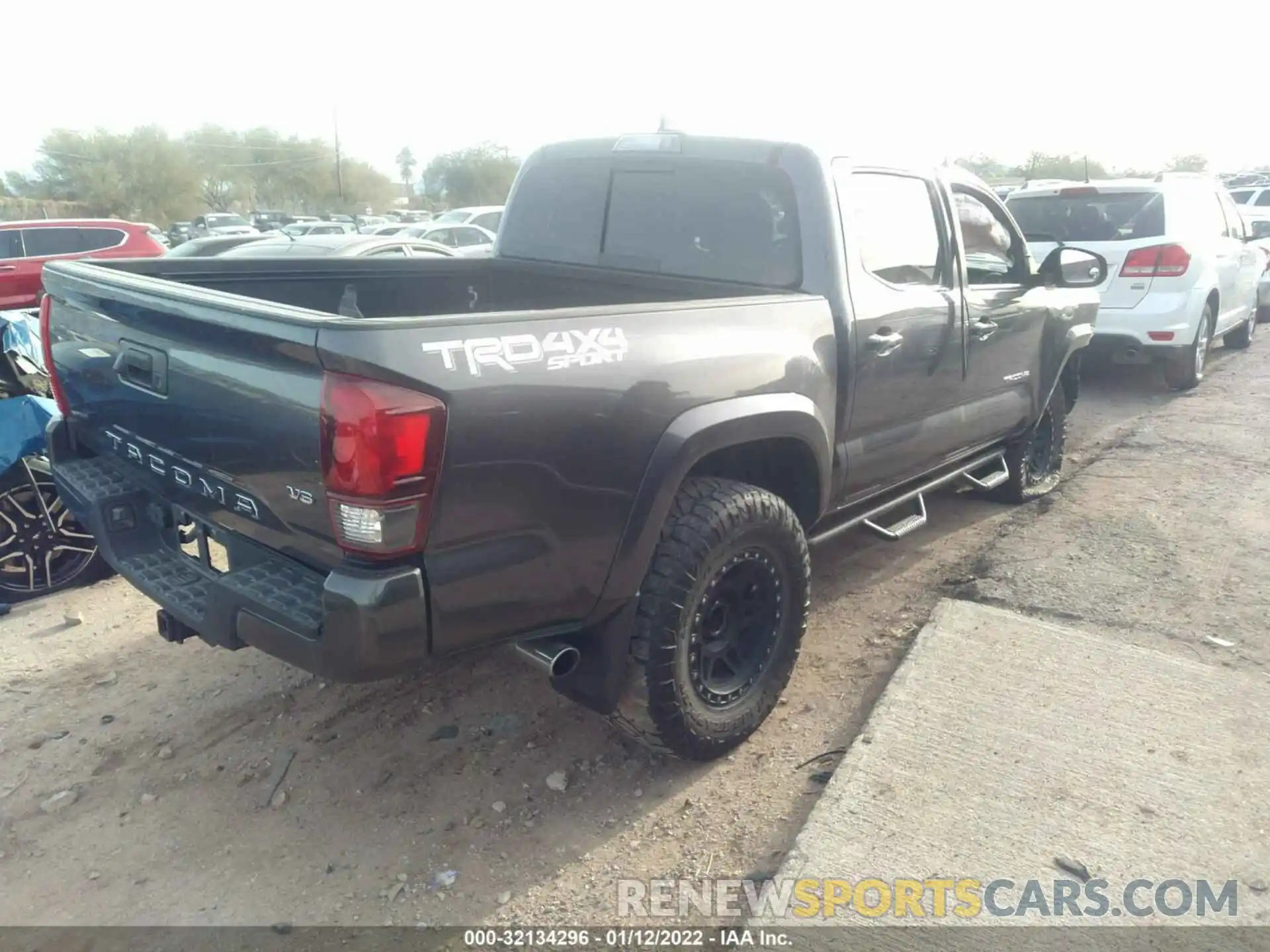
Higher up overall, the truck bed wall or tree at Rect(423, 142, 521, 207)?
tree at Rect(423, 142, 521, 207)

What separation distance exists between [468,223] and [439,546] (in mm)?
15861

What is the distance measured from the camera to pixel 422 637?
235 centimetres

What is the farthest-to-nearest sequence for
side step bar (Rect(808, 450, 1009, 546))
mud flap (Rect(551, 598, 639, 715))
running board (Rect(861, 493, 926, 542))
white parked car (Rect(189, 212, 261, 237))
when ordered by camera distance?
white parked car (Rect(189, 212, 261, 237)) < running board (Rect(861, 493, 926, 542)) < side step bar (Rect(808, 450, 1009, 546)) < mud flap (Rect(551, 598, 639, 715))

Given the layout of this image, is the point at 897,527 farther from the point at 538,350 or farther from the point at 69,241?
the point at 69,241

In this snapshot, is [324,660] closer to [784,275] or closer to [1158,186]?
[784,275]

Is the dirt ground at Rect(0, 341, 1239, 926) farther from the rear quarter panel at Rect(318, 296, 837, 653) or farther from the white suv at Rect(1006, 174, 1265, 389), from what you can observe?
the white suv at Rect(1006, 174, 1265, 389)

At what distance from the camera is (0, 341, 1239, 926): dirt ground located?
8.82 ft

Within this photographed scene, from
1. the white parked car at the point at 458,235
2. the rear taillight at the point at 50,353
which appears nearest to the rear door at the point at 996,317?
the rear taillight at the point at 50,353

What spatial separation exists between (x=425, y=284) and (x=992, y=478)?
121 inches

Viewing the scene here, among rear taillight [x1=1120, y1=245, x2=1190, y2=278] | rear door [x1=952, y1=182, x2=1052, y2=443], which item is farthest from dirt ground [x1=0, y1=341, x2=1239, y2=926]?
rear taillight [x1=1120, y1=245, x2=1190, y2=278]

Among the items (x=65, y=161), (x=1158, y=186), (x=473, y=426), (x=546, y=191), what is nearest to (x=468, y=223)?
(x=1158, y=186)

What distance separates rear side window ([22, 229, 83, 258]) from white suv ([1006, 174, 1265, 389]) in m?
10.8

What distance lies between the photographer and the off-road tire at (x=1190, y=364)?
8.27 meters

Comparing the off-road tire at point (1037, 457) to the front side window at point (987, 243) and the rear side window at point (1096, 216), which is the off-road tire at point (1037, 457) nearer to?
the front side window at point (987, 243)
